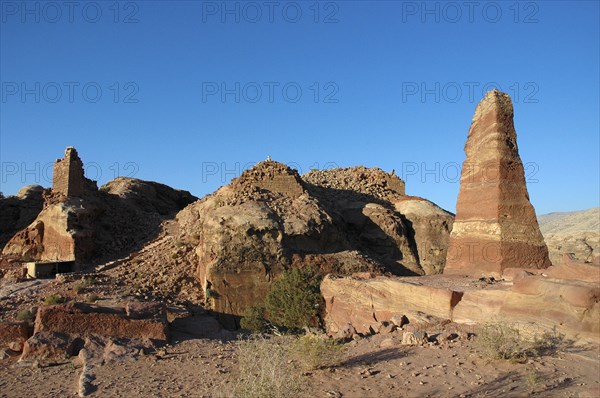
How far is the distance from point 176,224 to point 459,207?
15.9 meters

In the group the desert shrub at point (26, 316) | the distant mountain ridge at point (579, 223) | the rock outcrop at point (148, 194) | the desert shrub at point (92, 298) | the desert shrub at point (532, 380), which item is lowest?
the desert shrub at point (532, 380)

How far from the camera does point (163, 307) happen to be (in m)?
12.5

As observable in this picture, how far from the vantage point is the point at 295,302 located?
14539 millimetres

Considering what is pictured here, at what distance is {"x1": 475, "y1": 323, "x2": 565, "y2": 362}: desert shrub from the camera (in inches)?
296

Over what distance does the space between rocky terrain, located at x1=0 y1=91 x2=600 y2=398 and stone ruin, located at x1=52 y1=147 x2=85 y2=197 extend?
0.07 m

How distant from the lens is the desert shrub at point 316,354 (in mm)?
7797

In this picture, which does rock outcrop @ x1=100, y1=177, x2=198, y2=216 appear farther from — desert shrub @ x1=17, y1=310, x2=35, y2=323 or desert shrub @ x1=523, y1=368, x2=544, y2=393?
desert shrub @ x1=523, y1=368, x2=544, y2=393

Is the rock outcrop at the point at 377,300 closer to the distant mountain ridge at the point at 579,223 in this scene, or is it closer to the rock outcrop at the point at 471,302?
the rock outcrop at the point at 471,302

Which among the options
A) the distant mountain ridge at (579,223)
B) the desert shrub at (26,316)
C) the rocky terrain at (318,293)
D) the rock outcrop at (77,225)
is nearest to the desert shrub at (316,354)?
the rocky terrain at (318,293)

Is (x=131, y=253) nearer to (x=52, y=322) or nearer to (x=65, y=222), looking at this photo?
(x=65, y=222)

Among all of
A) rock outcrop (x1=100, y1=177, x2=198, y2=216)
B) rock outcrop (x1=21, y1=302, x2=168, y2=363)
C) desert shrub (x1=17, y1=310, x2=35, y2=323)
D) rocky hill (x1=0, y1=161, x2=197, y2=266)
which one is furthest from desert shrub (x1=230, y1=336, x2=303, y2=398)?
rock outcrop (x1=100, y1=177, x2=198, y2=216)

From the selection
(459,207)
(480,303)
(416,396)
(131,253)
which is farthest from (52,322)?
(131,253)

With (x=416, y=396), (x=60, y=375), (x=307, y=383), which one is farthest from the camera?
(x=60, y=375)

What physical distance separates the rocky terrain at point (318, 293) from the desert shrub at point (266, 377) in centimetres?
5
